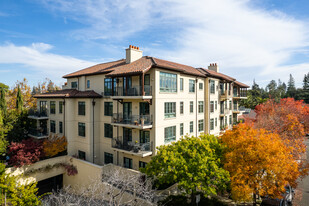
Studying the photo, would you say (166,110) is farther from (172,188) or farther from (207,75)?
(207,75)

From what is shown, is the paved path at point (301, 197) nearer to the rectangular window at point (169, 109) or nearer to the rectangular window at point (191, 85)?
the rectangular window at point (169, 109)

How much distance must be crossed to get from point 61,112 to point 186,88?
17937 mm

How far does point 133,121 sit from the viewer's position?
21234mm

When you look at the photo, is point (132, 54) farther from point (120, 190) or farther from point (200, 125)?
point (120, 190)

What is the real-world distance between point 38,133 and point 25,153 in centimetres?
656

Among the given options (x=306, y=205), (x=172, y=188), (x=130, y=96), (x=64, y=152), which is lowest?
(x=306, y=205)

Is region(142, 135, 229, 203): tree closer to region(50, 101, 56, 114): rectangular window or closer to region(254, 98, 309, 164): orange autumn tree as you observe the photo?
region(254, 98, 309, 164): orange autumn tree

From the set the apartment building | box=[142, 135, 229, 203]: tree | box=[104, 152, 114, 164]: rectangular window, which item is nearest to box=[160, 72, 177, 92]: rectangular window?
the apartment building

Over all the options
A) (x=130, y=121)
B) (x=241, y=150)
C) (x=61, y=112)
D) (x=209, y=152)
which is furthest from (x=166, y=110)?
(x=61, y=112)

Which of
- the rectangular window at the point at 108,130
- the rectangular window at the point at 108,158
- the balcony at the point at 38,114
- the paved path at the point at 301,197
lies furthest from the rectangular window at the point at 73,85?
the paved path at the point at 301,197

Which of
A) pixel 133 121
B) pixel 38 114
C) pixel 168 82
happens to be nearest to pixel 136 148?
pixel 133 121

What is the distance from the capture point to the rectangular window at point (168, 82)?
20.9 meters

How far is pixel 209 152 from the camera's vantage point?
1638cm

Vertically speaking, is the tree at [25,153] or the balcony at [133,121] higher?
the balcony at [133,121]
